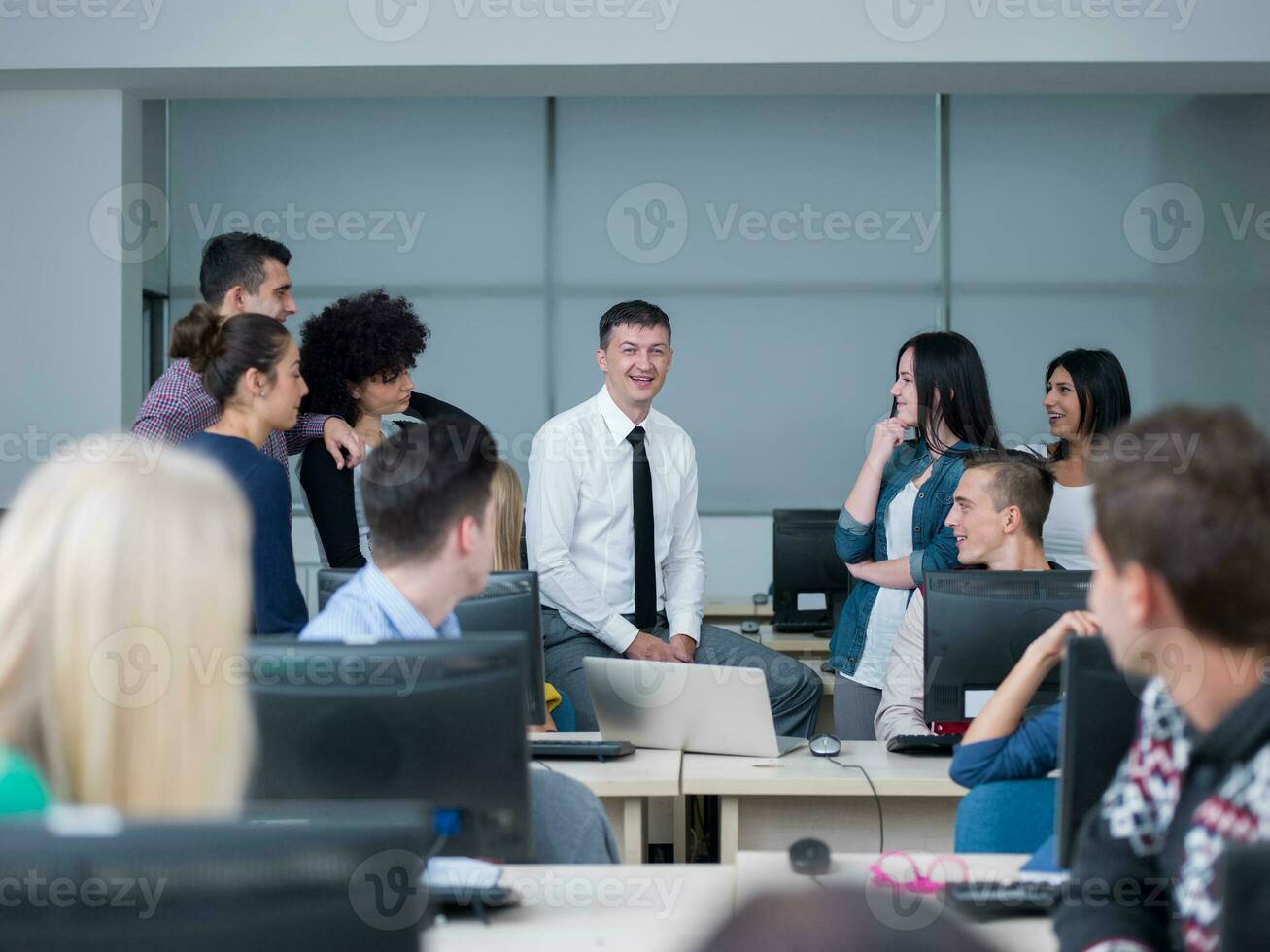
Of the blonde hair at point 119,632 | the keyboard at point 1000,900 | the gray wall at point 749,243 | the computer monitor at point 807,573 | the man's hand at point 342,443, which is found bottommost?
the keyboard at point 1000,900

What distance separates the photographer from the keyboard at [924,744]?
8.80 feet

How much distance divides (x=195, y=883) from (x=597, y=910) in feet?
3.30

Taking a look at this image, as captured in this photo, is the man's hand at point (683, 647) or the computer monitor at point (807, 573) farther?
the computer monitor at point (807, 573)

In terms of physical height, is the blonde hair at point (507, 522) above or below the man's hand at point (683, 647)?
above

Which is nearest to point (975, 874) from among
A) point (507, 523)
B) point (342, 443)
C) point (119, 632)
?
point (119, 632)

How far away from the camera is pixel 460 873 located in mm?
1663

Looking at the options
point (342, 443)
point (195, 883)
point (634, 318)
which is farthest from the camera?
point (634, 318)

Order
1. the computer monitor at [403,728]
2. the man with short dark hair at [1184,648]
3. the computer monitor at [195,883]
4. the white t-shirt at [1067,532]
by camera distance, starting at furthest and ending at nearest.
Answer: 1. the white t-shirt at [1067,532]
2. the computer monitor at [403,728]
3. the man with short dark hair at [1184,648]
4. the computer monitor at [195,883]

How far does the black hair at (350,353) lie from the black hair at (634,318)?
21.7 inches

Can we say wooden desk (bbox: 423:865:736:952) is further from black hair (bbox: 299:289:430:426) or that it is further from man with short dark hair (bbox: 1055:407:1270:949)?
black hair (bbox: 299:289:430:426)

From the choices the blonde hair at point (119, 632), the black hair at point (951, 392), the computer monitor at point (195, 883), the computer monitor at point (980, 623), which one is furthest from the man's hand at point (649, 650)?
the computer monitor at point (195, 883)

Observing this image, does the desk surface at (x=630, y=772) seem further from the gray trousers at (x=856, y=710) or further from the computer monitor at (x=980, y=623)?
the gray trousers at (x=856, y=710)

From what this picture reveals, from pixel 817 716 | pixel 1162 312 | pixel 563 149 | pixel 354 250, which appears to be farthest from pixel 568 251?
pixel 817 716

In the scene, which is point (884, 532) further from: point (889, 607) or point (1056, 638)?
point (1056, 638)
